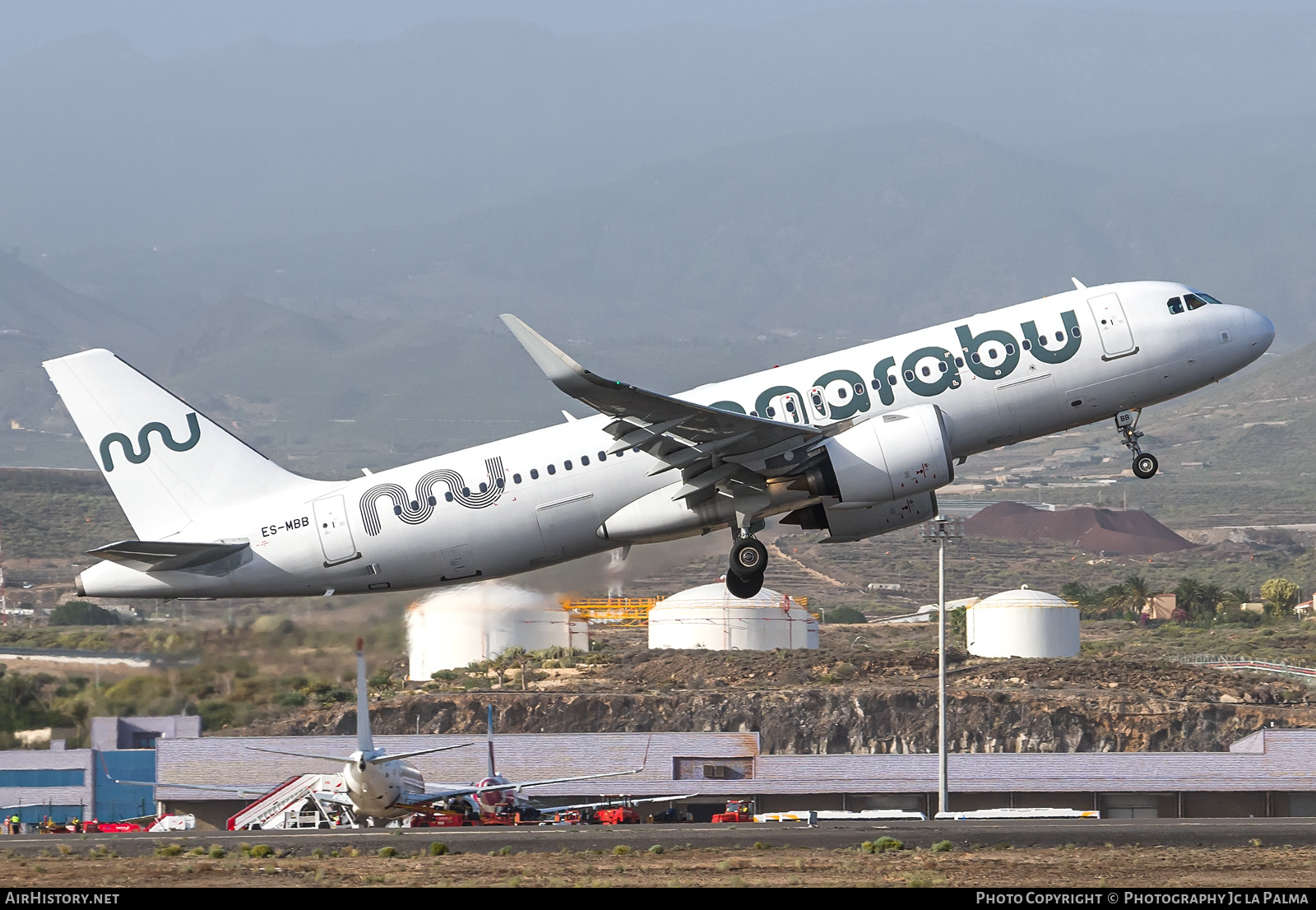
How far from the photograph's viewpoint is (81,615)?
10338 centimetres

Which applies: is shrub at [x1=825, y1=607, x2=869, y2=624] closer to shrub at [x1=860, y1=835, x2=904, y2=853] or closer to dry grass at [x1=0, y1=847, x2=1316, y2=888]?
shrub at [x1=860, y1=835, x2=904, y2=853]

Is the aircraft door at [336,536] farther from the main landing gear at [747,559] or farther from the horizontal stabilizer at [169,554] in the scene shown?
the main landing gear at [747,559]

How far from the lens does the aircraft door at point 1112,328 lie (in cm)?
4425

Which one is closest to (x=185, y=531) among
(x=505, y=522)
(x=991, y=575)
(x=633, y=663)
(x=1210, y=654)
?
(x=505, y=522)

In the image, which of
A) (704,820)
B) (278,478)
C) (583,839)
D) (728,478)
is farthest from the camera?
(704,820)

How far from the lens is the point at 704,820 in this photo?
7500 centimetres

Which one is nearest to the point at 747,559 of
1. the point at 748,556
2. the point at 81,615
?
the point at 748,556

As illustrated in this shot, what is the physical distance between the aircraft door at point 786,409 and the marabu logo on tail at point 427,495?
7.10 meters

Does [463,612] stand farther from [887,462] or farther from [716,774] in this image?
[716,774]

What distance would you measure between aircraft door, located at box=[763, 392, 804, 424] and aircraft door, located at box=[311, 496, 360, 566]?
11387 millimetres

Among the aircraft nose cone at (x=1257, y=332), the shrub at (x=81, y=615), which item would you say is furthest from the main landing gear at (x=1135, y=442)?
the shrub at (x=81, y=615)

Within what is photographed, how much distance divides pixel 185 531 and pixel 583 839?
575 inches

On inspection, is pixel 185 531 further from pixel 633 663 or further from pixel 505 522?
pixel 633 663

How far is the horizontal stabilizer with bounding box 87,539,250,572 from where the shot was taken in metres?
43.3
